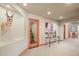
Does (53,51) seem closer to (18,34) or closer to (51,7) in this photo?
(18,34)

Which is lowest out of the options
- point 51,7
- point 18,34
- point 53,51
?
point 53,51

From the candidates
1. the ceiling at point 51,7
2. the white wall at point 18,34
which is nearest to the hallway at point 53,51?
the white wall at point 18,34

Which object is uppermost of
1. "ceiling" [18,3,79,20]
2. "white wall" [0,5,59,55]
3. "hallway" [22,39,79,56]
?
"ceiling" [18,3,79,20]

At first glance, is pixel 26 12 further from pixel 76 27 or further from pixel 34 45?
pixel 76 27

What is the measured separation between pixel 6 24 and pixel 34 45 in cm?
416

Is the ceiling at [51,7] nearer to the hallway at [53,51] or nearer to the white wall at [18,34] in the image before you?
the white wall at [18,34]

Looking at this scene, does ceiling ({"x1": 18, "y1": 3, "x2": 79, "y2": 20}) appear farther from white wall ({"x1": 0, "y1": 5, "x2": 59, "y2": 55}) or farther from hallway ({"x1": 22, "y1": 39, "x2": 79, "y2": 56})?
hallway ({"x1": 22, "y1": 39, "x2": 79, "y2": 56})

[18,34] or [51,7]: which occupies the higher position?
[51,7]

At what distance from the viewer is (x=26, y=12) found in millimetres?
6758

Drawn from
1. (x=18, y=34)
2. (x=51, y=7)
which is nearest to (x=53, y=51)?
(x=18, y=34)

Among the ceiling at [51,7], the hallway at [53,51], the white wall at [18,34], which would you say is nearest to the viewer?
the white wall at [18,34]

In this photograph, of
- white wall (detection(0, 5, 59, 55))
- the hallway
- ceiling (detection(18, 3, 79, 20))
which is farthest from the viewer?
the hallway

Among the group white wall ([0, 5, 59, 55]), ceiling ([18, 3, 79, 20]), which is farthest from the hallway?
ceiling ([18, 3, 79, 20])

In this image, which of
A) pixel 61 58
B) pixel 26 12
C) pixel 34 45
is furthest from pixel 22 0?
pixel 34 45
